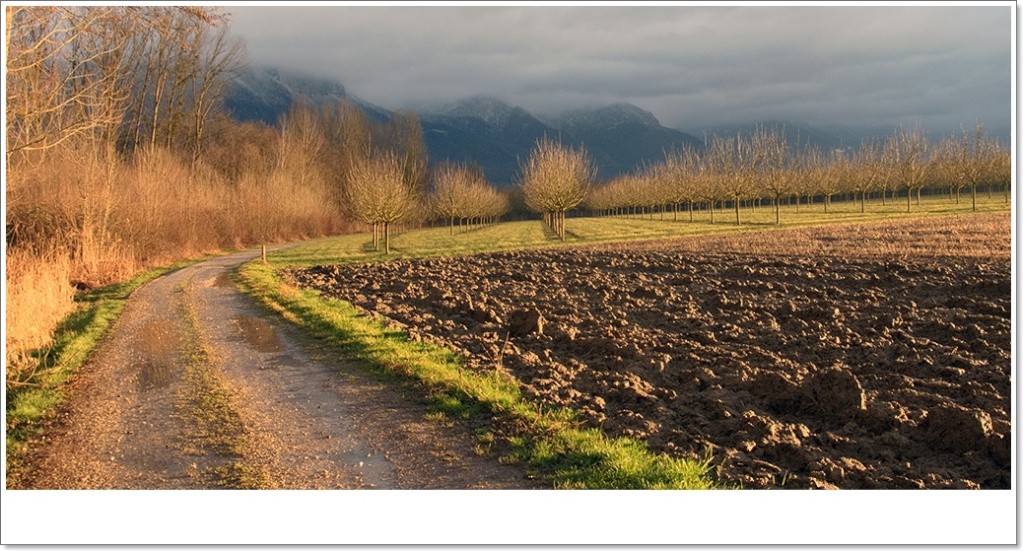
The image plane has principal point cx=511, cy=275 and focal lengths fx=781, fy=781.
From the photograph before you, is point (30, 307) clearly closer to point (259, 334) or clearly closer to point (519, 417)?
point (259, 334)

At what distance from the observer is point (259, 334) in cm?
1527

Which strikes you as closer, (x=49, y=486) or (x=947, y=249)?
(x=49, y=486)

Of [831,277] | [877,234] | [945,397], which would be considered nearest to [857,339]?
[945,397]

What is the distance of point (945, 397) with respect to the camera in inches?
375

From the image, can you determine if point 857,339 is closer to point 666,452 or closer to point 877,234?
point 666,452

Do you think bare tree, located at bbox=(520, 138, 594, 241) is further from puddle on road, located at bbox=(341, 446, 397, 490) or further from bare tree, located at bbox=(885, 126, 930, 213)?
puddle on road, located at bbox=(341, 446, 397, 490)

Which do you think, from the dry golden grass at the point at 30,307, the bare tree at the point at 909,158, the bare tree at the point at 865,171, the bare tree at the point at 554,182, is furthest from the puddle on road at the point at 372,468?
the bare tree at the point at 865,171

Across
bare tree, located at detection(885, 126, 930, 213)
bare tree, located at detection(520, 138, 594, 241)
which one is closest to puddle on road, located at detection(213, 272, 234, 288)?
bare tree, located at detection(520, 138, 594, 241)

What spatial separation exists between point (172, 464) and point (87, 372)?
19.0ft

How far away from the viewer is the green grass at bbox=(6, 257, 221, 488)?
846cm

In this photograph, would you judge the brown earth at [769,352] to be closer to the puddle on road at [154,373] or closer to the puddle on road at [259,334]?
the puddle on road at [259,334]

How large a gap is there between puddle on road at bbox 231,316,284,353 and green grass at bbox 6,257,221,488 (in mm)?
2653

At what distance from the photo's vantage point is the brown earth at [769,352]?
7.83 metres

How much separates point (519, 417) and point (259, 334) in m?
8.33
